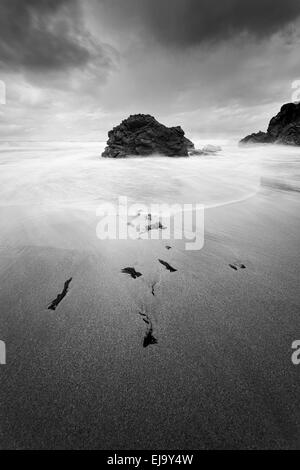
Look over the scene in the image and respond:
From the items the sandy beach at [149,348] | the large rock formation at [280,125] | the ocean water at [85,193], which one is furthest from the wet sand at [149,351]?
the large rock formation at [280,125]

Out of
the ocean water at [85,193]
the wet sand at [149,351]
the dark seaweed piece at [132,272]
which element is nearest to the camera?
the wet sand at [149,351]

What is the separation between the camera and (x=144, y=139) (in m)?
14.2

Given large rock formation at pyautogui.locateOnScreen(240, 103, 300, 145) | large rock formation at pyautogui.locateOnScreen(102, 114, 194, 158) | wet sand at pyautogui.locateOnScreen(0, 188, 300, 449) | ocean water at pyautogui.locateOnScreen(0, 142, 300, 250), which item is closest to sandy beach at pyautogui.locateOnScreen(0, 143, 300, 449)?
wet sand at pyautogui.locateOnScreen(0, 188, 300, 449)

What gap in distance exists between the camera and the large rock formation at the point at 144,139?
556 inches

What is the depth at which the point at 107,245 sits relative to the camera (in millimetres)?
2527

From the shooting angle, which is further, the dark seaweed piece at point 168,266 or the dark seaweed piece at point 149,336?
the dark seaweed piece at point 168,266

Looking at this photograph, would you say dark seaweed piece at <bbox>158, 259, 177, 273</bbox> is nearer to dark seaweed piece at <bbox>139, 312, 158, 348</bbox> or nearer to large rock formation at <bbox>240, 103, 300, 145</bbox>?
dark seaweed piece at <bbox>139, 312, 158, 348</bbox>

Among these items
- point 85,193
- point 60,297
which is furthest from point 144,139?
point 60,297

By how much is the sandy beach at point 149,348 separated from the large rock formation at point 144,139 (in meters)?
12.7

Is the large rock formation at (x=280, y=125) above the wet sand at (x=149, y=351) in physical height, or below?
above

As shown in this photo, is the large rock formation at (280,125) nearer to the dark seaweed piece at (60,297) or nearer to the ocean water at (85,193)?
the ocean water at (85,193)

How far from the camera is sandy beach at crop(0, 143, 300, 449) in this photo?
1016mm

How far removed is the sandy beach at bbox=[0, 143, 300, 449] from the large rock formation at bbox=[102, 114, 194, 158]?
12678mm
